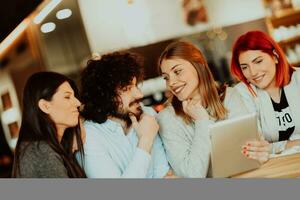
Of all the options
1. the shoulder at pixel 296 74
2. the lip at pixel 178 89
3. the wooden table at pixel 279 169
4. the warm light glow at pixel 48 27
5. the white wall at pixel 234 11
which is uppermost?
the warm light glow at pixel 48 27

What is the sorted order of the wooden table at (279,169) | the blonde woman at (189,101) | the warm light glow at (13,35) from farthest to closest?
the warm light glow at (13,35), the blonde woman at (189,101), the wooden table at (279,169)

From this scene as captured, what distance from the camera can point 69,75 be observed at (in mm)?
3045

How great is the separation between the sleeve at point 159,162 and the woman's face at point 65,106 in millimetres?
539

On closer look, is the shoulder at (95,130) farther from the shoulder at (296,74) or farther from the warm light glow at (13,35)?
the shoulder at (296,74)

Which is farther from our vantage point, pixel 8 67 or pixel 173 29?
pixel 8 67

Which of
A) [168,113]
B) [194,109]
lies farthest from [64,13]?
[194,109]

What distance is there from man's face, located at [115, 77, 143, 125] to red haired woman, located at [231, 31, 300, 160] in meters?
0.62

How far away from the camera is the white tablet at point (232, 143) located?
284 centimetres

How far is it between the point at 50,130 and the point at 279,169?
1439mm

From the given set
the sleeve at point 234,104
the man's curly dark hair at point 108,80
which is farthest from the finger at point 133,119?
the sleeve at point 234,104

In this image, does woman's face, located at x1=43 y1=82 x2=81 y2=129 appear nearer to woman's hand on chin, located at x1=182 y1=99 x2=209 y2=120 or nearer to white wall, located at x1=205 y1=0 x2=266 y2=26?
woman's hand on chin, located at x1=182 y1=99 x2=209 y2=120

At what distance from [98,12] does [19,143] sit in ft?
3.26

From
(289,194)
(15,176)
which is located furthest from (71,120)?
(289,194)

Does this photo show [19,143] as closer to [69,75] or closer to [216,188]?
[69,75]
